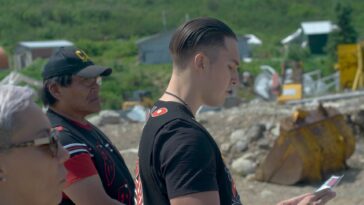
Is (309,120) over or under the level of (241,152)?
over

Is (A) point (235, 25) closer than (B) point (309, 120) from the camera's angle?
No

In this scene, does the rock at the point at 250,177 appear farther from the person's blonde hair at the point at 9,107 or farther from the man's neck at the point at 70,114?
the person's blonde hair at the point at 9,107

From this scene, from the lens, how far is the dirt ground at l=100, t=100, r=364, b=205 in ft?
35.0

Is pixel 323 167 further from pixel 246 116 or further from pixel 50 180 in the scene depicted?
pixel 50 180

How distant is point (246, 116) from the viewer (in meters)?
16.8

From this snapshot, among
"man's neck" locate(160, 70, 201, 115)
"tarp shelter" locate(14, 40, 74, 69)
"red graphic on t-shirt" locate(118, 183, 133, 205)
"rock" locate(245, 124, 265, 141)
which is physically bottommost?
"tarp shelter" locate(14, 40, 74, 69)

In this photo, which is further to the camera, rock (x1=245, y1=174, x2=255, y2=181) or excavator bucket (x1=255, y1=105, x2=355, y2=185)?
rock (x1=245, y1=174, x2=255, y2=181)

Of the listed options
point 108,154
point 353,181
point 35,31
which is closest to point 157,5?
point 35,31

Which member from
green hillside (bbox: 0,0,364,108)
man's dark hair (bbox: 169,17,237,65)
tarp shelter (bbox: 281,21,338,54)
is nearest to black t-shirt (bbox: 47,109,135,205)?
man's dark hair (bbox: 169,17,237,65)

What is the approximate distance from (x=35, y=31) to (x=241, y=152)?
182ft

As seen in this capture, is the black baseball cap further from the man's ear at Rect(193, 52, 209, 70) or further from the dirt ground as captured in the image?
the dirt ground

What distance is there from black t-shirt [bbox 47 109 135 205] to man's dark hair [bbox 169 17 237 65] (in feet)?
2.53

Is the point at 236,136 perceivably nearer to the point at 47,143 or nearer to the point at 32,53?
the point at 47,143

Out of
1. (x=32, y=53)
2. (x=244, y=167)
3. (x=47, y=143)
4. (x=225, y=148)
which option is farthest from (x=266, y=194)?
(x=32, y=53)
